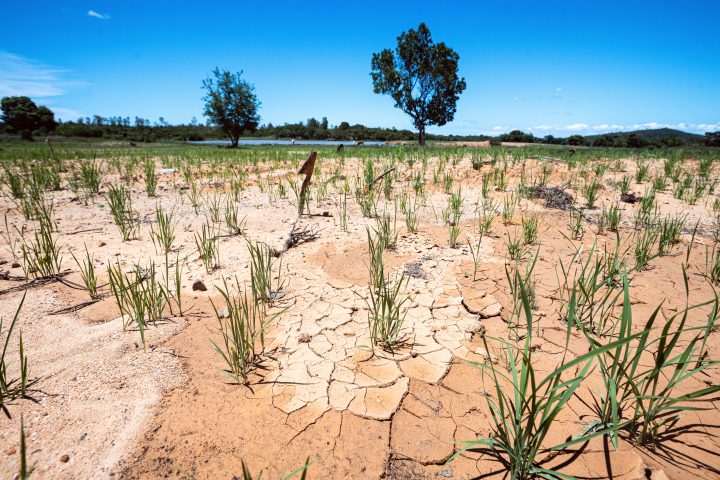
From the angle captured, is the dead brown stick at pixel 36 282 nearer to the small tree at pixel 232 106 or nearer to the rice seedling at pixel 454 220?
the rice seedling at pixel 454 220

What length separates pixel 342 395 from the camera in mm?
1520

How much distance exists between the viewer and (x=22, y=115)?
51.9 m

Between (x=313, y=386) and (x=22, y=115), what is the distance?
7920 centimetres

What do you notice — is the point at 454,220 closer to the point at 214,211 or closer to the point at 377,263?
the point at 377,263

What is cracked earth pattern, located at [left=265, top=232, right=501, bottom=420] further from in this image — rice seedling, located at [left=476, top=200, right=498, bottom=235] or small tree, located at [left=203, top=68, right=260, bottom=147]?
small tree, located at [left=203, top=68, right=260, bottom=147]

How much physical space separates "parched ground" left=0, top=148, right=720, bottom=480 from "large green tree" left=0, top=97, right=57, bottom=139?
Result: 245 feet

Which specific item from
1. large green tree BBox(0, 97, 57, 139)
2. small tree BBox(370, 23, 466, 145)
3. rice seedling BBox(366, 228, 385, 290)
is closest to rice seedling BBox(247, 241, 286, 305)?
rice seedling BBox(366, 228, 385, 290)

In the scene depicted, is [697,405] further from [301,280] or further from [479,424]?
[301,280]

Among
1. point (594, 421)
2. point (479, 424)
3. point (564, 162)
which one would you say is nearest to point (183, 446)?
point (479, 424)

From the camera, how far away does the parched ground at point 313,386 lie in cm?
118

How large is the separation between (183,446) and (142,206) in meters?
5.14

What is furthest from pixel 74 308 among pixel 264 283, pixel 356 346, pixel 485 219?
pixel 485 219

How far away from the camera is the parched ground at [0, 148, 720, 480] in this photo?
1.18 m

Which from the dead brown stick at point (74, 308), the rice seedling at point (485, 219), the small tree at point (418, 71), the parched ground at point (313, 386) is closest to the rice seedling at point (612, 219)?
the parched ground at point (313, 386)
